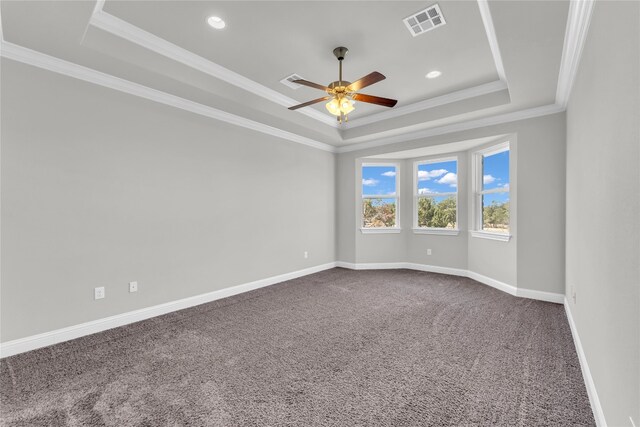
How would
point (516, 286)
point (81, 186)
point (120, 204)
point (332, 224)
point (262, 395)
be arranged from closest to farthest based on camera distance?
point (262, 395) → point (81, 186) → point (120, 204) → point (516, 286) → point (332, 224)

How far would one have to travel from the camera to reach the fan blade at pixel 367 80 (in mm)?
2477

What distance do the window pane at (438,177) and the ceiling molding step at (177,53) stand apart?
3.13m

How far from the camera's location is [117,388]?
2.06 m

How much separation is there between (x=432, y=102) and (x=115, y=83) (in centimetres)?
413

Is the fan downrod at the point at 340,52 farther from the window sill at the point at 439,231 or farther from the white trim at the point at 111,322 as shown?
the window sill at the point at 439,231

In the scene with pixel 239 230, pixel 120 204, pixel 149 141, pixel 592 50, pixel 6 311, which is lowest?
pixel 6 311

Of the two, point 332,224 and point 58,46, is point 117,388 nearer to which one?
point 58,46

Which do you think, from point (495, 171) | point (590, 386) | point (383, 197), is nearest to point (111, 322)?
point (590, 386)

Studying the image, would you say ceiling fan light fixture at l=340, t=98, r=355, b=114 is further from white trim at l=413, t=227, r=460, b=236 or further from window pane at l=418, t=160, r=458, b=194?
white trim at l=413, t=227, r=460, b=236

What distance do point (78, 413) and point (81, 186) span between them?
2080mm

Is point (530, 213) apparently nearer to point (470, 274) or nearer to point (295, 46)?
point (470, 274)

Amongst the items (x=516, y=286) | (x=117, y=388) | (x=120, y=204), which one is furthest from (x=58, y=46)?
(x=516, y=286)

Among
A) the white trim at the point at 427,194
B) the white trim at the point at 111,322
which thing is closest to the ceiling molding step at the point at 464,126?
the white trim at the point at 427,194

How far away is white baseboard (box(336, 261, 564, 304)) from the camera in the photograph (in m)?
3.96
